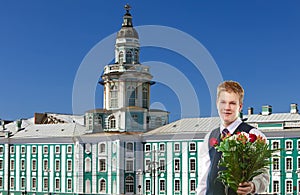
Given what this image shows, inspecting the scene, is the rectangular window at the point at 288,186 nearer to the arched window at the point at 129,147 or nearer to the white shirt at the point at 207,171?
the arched window at the point at 129,147

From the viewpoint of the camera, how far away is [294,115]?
145 feet

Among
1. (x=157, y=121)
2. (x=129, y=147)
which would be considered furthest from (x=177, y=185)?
(x=157, y=121)

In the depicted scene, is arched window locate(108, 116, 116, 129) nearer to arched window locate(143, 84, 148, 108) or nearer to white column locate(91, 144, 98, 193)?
white column locate(91, 144, 98, 193)

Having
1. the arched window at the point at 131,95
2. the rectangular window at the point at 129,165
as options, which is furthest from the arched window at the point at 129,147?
the arched window at the point at 131,95

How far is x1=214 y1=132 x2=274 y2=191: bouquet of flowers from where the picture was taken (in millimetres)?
4602

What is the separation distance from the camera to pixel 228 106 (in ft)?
16.3

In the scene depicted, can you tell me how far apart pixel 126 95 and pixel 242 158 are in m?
46.9

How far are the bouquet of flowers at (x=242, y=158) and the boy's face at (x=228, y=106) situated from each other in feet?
1.10

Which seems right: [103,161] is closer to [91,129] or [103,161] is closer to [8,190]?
[91,129]

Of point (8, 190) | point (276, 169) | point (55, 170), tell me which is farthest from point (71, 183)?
point (276, 169)

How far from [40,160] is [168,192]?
1256cm

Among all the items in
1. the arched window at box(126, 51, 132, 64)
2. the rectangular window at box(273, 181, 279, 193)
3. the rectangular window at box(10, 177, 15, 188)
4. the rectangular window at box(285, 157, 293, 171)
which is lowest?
the rectangular window at box(10, 177, 15, 188)

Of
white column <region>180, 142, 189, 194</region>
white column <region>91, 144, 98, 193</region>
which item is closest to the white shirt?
white column <region>180, 142, 189, 194</region>

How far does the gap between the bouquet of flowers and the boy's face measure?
0.33m
